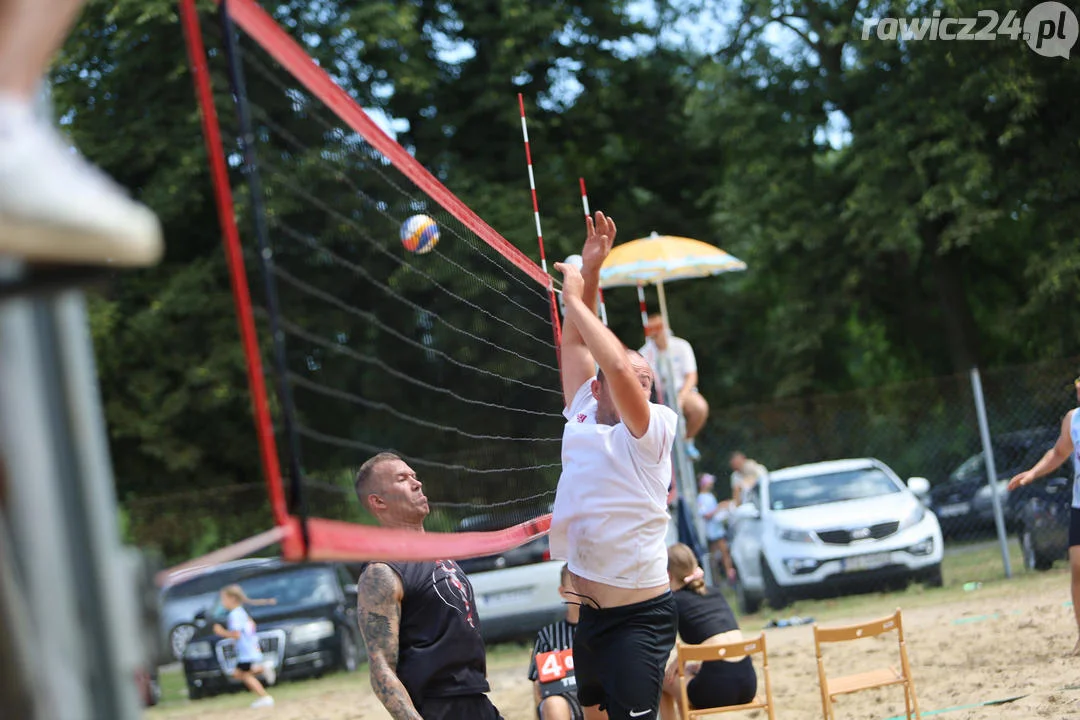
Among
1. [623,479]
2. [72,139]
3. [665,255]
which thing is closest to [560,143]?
[72,139]

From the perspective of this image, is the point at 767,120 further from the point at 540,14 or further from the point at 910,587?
the point at 910,587

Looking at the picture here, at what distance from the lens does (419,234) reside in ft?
13.8

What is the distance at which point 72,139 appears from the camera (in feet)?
54.1

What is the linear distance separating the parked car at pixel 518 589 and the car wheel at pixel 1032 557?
483cm

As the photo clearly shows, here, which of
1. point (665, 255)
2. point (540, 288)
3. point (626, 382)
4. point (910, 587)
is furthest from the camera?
point (910, 587)

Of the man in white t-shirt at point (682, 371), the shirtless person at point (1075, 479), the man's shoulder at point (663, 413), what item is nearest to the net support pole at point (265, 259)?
the man's shoulder at point (663, 413)

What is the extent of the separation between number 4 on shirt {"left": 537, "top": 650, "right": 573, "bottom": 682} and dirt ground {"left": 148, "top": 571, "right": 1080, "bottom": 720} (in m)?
2.28

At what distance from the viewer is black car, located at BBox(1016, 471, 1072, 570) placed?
12617 millimetres

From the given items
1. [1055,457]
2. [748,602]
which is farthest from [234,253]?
[748,602]

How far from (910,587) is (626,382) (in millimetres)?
9696

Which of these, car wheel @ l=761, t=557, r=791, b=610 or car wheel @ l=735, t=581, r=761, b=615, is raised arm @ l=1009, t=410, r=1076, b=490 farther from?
car wheel @ l=735, t=581, r=761, b=615

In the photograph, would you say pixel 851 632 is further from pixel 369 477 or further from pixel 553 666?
pixel 369 477

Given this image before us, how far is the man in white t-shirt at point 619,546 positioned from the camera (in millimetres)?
3850

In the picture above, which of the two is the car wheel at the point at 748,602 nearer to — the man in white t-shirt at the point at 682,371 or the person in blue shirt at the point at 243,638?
the man in white t-shirt at the point at 682,371
